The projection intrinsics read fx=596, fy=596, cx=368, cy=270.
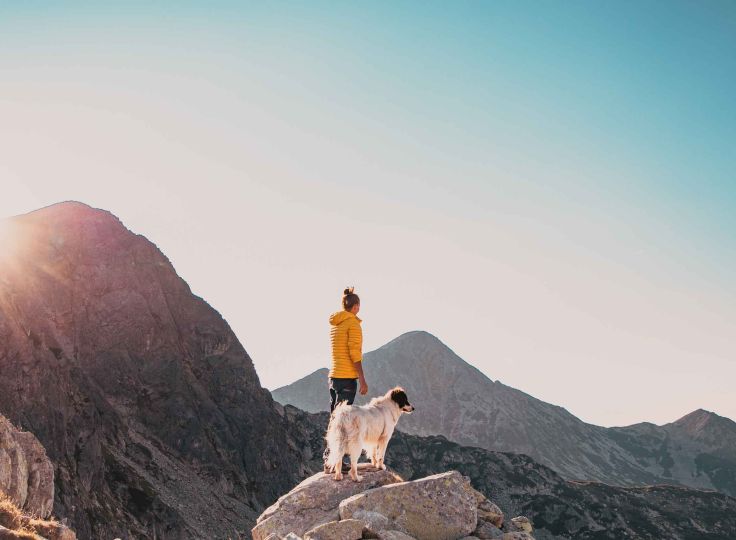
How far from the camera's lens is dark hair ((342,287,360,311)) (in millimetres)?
15609

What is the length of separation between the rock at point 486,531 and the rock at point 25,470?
80.8ft

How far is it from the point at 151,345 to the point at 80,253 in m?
22.0

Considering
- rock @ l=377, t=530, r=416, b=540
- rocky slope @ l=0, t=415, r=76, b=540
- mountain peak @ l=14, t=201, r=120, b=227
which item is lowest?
rocky slope @ l=0, t=415, r=76, b=540

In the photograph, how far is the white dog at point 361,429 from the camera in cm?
1410

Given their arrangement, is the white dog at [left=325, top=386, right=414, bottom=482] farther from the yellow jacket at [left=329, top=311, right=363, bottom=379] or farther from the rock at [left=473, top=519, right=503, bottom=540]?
the rock at [left=473, top=519, right=503, bottom=540]

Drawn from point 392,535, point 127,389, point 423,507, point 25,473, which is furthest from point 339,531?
point 127,389

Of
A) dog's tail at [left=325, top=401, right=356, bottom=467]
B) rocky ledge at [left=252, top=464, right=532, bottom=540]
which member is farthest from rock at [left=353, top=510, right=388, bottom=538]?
dog's tail at [left=325, top=401, right=356, bottom=467]

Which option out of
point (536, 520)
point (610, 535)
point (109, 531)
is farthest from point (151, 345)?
point (610, 535)

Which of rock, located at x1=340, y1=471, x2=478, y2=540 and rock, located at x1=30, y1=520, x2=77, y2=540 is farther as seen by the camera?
rock, located at x1=340, y1=471, x2=478, y2=540

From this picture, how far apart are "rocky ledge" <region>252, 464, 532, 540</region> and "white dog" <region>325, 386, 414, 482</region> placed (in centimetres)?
58

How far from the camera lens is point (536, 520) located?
142 meters

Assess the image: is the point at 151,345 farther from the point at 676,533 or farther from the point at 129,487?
the point at 676,533

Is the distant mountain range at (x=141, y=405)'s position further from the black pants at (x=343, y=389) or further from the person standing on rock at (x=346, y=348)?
the person standing on rock at (x=346, y=348)

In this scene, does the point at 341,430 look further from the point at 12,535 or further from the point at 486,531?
the point at 12,535
